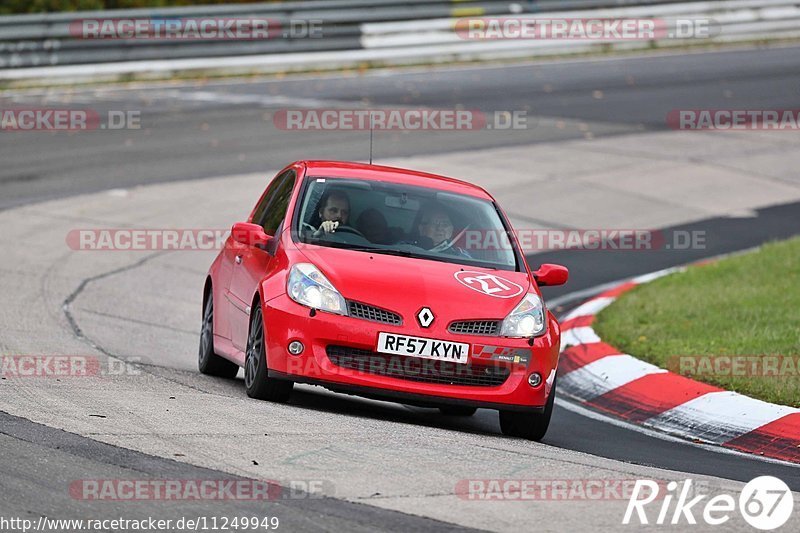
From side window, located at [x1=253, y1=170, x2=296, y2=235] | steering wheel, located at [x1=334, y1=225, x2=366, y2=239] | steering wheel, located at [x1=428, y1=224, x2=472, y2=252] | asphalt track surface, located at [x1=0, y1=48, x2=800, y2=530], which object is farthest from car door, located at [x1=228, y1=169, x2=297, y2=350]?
steering wheel, located at [x1=428, y1=224, x2=472, y2=252]

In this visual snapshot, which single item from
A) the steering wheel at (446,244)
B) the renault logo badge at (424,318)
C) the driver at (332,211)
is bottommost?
the renault logo badge at (424,318)

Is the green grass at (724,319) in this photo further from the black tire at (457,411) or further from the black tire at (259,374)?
the black tire at (259,374)

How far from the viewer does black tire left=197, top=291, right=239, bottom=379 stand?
10.2m

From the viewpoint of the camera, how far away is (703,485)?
693 centimetres

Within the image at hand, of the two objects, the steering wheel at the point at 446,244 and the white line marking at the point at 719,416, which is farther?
the steering wheel at the point at 446,244

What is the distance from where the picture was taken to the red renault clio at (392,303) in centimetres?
836

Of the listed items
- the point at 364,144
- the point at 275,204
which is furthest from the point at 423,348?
the point at 364,144

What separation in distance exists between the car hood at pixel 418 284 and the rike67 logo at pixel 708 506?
1.93m

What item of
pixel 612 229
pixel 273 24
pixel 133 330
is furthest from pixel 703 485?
pixel 273 24

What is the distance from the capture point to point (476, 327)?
848cm

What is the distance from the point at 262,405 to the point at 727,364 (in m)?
3.75

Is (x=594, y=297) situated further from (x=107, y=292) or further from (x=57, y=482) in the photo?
(x=57, y=482)

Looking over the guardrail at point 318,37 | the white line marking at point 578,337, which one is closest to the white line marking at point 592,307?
the white line marking at point 578,337

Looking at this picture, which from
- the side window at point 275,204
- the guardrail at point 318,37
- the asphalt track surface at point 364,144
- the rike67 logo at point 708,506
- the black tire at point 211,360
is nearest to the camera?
the rike67 logo at point 708,506
